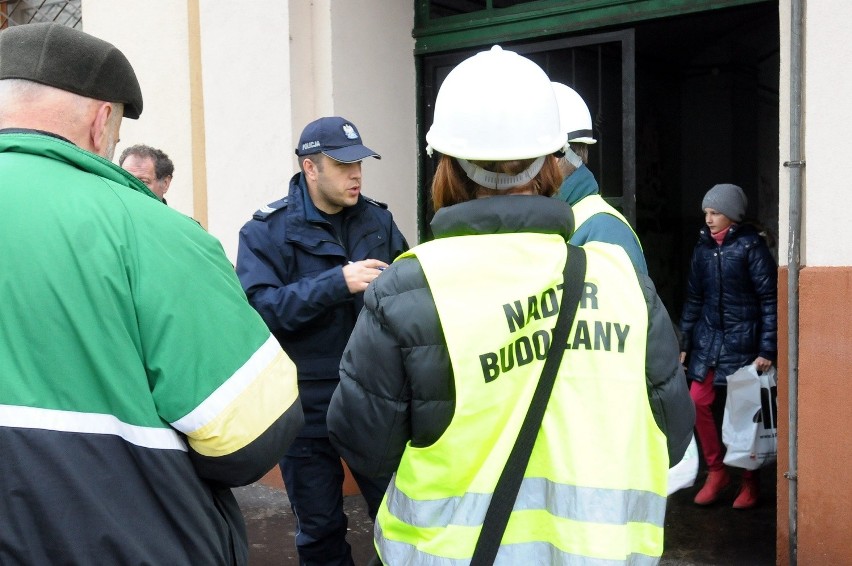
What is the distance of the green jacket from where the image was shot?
1.51m

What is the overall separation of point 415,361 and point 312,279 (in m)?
1.64

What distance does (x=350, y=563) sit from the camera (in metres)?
3.45

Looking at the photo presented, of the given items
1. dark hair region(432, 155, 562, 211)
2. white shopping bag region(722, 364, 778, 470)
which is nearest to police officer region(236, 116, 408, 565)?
dark hair region(432, 155, 562, 211)

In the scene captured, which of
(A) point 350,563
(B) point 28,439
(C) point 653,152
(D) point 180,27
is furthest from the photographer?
(C) point 653,152

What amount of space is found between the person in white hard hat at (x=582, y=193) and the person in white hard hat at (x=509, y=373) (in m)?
1.06

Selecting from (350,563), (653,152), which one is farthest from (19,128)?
(653,152)

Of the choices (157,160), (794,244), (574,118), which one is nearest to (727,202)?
(794,244)

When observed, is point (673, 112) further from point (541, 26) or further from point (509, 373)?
point (509, 373)

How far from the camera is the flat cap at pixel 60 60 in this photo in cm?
165

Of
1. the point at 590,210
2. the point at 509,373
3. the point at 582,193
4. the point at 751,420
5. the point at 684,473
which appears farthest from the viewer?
the point at 751,420

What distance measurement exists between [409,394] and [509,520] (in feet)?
1.00

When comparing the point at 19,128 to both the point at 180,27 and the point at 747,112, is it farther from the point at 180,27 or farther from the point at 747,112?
the point at 747,112

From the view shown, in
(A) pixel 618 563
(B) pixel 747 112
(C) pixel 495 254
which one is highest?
(B) pixel 747 112

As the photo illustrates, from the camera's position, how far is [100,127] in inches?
68.6
